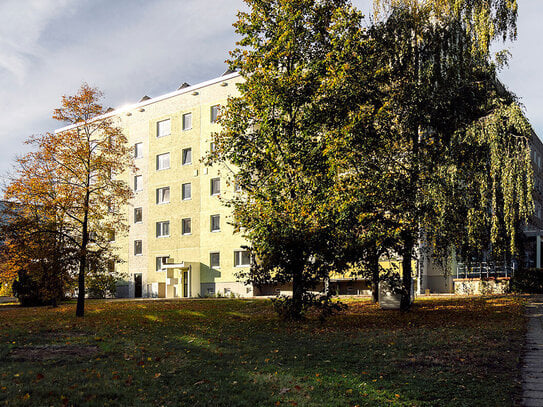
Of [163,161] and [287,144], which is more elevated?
[163,161]

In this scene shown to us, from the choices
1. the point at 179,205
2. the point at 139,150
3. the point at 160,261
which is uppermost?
the point at 139,150

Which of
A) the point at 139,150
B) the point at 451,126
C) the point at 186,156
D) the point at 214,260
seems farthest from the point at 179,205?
the point at 451,126

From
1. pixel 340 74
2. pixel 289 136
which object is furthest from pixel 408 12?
pixel 289 136

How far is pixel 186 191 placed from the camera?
4303cm

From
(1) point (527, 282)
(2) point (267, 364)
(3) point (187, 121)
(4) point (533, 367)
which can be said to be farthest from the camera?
(3) point (187, 121)

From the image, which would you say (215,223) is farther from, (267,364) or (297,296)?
(267,364)

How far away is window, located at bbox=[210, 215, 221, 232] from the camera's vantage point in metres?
40.5

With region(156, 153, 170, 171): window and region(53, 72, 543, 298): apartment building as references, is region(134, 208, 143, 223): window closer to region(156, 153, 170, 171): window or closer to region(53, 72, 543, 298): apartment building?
region(53, 72, 543, 298): apartment building

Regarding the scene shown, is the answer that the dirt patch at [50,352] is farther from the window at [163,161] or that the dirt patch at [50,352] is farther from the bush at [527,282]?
the window at [163,161]

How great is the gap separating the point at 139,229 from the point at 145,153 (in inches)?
269

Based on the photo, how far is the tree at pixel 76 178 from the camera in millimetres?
20469

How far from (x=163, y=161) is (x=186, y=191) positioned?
404 centimetres

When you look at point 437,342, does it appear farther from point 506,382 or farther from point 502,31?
point 502,31

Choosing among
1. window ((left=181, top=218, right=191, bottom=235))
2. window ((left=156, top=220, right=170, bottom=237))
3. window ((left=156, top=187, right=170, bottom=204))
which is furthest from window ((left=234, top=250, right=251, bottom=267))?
window ((left=156, top=187, right=170, bottom=204))
